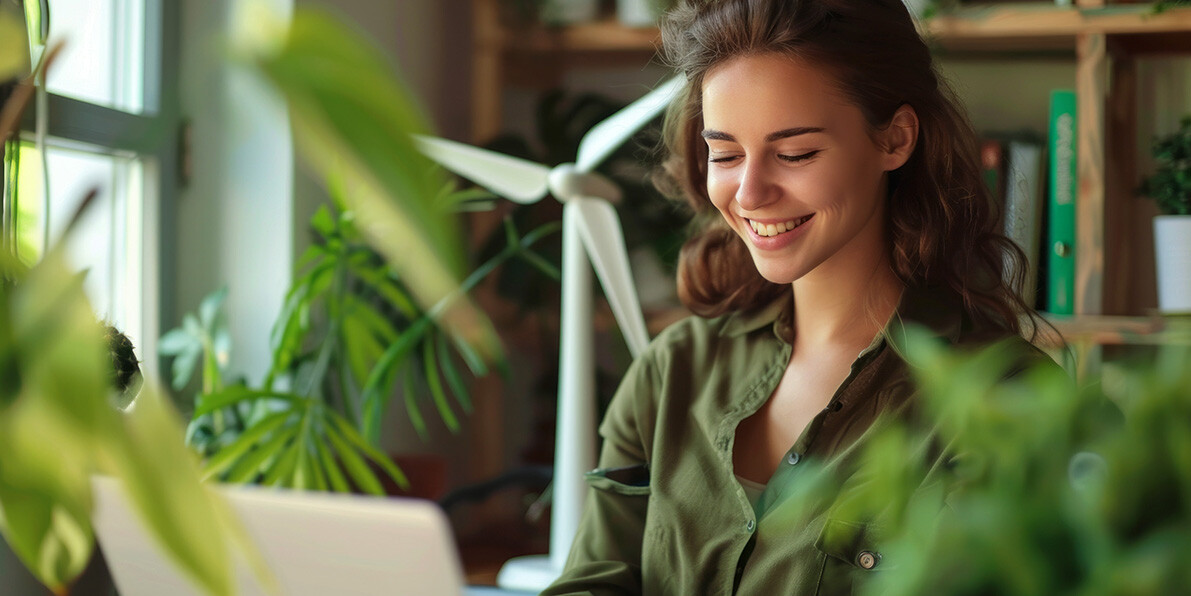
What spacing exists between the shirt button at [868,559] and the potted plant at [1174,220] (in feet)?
3.32

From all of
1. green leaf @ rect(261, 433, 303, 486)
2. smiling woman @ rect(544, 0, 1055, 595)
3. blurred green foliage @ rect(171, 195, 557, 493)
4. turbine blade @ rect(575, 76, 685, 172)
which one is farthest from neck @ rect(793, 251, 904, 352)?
green leaf @ rect(261, 433, 303, 486)

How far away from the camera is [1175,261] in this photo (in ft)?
5.63

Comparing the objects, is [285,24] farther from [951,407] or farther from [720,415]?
[720,415]

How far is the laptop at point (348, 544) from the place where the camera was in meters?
0.61

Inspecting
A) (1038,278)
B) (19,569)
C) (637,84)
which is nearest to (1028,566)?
(19,569)

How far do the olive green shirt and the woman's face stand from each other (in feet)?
0.42

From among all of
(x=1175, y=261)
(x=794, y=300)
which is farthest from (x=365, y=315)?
(x=1175, y=261)

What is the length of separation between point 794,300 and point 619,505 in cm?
30

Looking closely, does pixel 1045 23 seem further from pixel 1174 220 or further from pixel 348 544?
pixel 348 544

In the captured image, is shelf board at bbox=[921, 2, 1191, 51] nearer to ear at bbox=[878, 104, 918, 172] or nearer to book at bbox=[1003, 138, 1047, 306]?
book at bbox=[1003, 138, 1047, 306]

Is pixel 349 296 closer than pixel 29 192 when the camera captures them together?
No

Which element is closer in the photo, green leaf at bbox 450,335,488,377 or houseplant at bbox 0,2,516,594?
houseplant at bbox 0,2,516,594

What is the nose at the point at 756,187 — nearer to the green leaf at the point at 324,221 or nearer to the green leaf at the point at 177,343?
the green leaf at the point at 324,221

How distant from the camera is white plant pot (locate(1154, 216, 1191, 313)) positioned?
1710 millimetres
